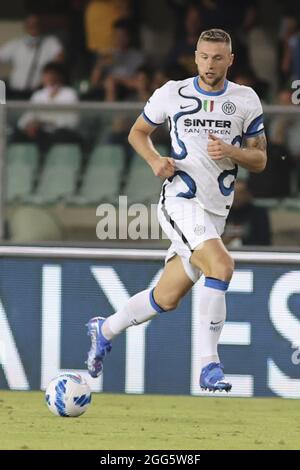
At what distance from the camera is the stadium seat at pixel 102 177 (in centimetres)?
979

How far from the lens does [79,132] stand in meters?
9.88

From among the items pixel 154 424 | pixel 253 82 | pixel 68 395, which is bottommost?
pixel 154 424

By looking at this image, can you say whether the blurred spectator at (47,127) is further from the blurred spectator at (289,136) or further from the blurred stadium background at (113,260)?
the blurred spectator at (289,136)

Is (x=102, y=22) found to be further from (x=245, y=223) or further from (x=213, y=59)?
(x=213, y=59)

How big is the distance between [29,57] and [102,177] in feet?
14.7

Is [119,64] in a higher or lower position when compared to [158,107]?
higher

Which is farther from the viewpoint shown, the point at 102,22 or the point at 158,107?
the point at 102,22

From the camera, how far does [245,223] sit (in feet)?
32.1

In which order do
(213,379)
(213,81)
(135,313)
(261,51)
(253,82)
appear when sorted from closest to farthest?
1. (213,379)
2. (213,81)
3. (135,313)
4. (253,82)
5. (261,51)

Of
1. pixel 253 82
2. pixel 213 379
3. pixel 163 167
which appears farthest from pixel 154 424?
pixel 253 82

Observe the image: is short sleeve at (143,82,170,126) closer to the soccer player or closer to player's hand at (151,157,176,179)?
the soccer player

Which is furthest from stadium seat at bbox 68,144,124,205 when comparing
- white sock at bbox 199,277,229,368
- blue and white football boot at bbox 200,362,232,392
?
blue and white football boot at bbox 200,362,232,392

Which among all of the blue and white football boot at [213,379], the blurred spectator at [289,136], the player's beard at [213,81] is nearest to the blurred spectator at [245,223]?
the blurred spectator at [289,136]

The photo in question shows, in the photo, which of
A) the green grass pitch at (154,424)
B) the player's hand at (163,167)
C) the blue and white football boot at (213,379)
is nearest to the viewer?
the green grass pitch at (154,424)
